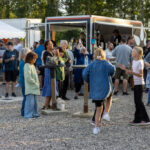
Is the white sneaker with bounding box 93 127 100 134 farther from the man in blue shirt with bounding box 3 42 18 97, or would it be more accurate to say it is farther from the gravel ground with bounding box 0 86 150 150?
the man in blue shirt with bounding box 3 42 18 97

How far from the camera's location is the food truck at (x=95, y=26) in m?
13.4

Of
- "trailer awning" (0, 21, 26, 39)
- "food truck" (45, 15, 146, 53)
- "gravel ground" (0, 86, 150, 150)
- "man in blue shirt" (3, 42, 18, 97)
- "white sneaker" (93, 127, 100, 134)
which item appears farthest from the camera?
"food truck" (45, 15, 146, 53)

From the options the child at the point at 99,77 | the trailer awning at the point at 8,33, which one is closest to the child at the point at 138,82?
the child at the point at 99,77

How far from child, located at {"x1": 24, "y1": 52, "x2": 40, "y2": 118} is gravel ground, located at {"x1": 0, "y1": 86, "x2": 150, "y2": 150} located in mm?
232

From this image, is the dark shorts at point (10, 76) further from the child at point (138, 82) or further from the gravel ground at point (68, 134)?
the child at point (138, 82)

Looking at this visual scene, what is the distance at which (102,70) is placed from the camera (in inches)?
246

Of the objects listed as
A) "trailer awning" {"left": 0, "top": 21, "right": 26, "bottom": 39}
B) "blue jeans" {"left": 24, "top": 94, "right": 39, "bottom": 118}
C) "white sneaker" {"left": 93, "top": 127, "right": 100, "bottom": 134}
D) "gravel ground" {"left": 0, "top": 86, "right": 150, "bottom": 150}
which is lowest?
"gravel ground" {"left": 0, "top": 86, "right": 150, "bottom": 150}

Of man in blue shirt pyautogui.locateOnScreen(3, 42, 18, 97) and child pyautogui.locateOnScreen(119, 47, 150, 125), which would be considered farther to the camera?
man in blue shirt pyautogui.locateOnScreen(3, 42, 18, 97)

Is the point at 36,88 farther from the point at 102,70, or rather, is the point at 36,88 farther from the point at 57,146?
the point at 57,146

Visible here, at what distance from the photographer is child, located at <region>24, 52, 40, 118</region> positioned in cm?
769

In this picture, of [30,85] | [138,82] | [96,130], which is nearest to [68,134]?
[96,130]

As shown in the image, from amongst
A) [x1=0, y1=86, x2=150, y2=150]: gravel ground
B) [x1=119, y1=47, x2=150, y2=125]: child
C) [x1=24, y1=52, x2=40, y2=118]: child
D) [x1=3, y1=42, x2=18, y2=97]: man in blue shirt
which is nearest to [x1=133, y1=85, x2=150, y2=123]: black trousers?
[x1=119, y1=47, x2=150, y2=125]: child

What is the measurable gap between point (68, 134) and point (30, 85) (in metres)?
1.97

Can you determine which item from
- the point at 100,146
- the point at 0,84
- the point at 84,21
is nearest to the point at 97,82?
the point at 100,146
